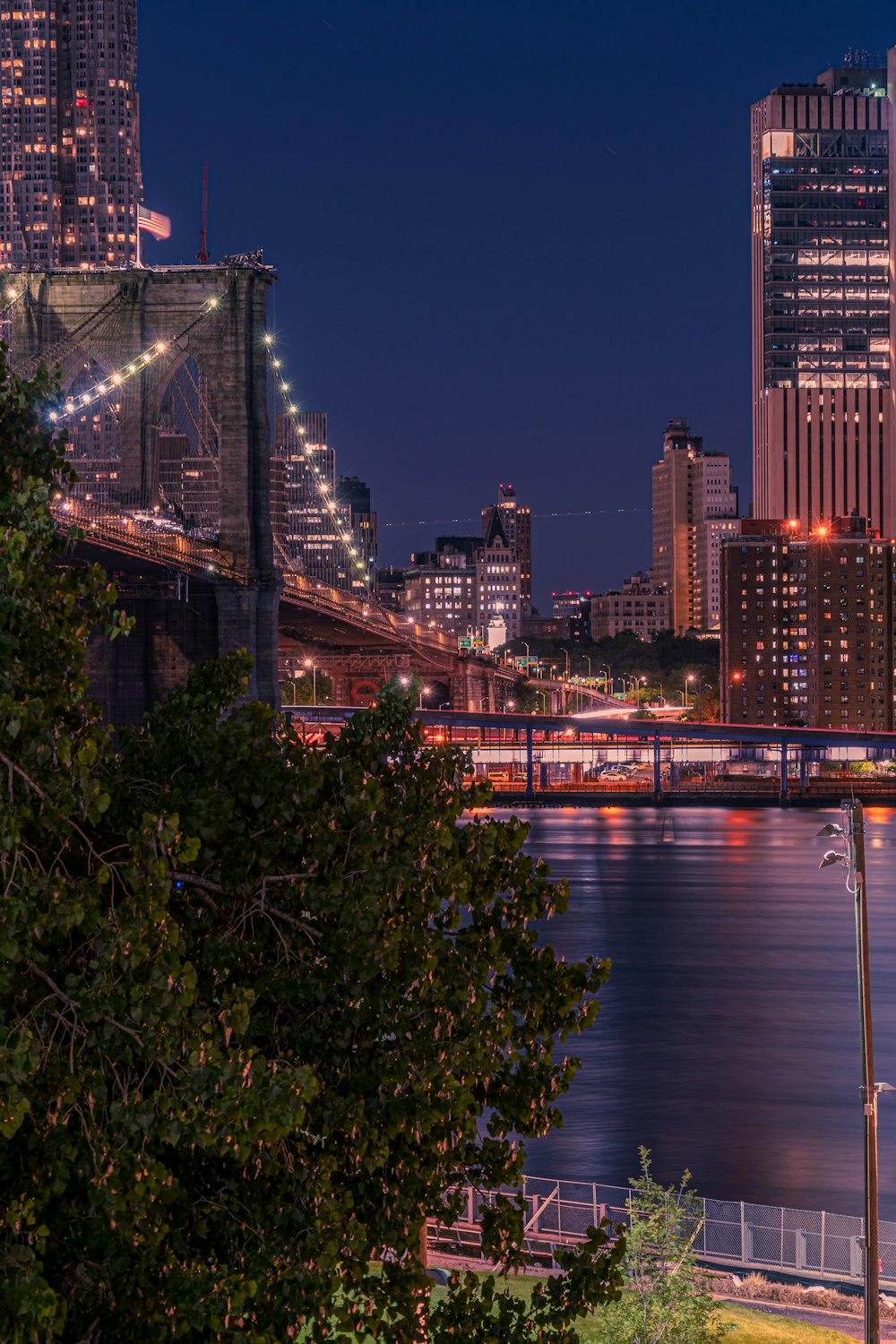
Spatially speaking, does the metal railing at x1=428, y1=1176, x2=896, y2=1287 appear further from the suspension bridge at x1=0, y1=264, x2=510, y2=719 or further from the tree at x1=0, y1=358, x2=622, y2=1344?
the suspension bridge at x1=0, y1=264, x2=510, y2=719

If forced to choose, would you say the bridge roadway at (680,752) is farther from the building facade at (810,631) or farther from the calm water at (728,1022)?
the calm water at (728,1022)

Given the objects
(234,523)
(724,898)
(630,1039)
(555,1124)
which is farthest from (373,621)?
(555,1124)

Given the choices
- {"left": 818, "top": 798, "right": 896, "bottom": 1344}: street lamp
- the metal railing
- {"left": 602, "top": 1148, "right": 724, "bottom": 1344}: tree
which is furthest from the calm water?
{"left": 818, "top": 798, "right": 896, "bottom": 1344}: street lamp

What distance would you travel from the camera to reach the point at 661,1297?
14.7 m

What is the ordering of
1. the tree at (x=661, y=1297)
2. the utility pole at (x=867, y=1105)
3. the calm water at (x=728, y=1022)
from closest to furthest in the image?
the utility pole at (x=867, y=1105), the tree at (x=661, y=1297), the calm water at (x=728, y=1022)

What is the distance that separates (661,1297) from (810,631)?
155192 millimetres

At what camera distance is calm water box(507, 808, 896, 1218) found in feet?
98.4

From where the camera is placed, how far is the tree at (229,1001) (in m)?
7.49

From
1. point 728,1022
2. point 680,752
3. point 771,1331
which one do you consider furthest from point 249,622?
point 680,752

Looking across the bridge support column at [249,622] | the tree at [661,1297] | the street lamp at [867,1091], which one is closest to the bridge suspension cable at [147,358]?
the bridge support column at [249,622]

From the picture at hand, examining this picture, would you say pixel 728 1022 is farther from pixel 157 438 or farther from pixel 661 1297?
pixel 157 438

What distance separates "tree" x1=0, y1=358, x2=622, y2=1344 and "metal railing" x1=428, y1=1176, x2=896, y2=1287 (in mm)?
7527

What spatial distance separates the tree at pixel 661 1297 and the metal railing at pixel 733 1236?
30.0 inches

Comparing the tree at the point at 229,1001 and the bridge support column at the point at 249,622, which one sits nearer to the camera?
the tree at the point at 229,1001
